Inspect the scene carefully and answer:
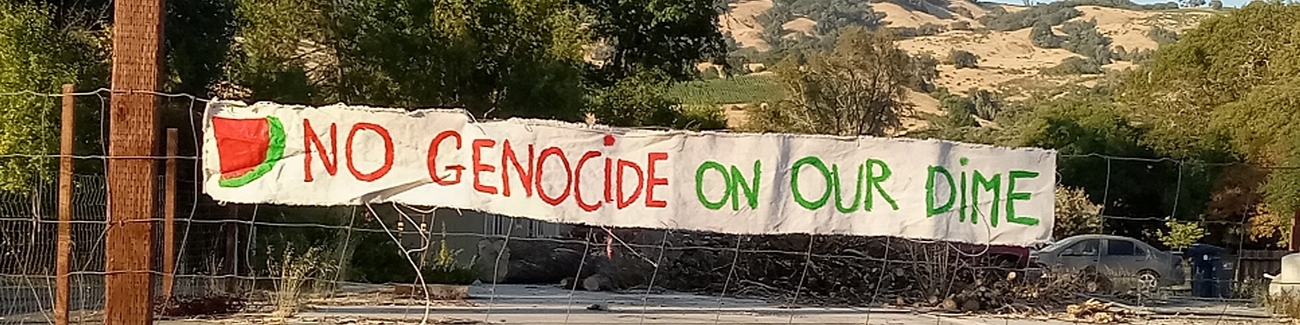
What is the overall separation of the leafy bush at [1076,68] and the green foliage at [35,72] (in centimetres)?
8827

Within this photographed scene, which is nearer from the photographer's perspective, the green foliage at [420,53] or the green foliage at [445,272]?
the green foliage at [445,272]

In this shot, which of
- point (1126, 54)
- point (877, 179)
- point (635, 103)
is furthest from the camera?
point (1126, 54)

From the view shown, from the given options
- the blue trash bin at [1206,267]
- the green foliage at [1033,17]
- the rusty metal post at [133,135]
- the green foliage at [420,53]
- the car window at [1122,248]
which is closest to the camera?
the rusty metal post at [133,135]

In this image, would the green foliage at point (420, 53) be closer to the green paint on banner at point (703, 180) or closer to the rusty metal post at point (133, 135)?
the green paint on banner at point (703, 180)

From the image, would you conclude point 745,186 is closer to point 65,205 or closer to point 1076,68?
point 65,205

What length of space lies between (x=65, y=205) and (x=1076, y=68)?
97.3 meters

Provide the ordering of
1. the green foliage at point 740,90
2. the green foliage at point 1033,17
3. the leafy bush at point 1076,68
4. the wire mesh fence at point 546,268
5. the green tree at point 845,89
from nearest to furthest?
the wire mesh fence at point 546,268 → the green tree at point 845,89 → the green foliage at point 740,90 → the leafy bush at point 1076,68 → the green foliage at point 1033,17

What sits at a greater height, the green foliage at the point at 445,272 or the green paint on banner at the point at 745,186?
the green paint on banner at the point at 745,186

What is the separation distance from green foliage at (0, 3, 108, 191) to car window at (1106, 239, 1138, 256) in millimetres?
15998

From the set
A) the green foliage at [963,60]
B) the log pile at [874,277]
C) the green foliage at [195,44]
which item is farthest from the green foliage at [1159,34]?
the green foliage at [195,44]

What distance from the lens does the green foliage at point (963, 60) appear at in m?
98.7

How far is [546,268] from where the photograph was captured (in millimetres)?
22797

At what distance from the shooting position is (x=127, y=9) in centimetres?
680

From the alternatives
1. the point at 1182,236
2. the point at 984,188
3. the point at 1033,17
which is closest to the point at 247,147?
the point at 984,188
